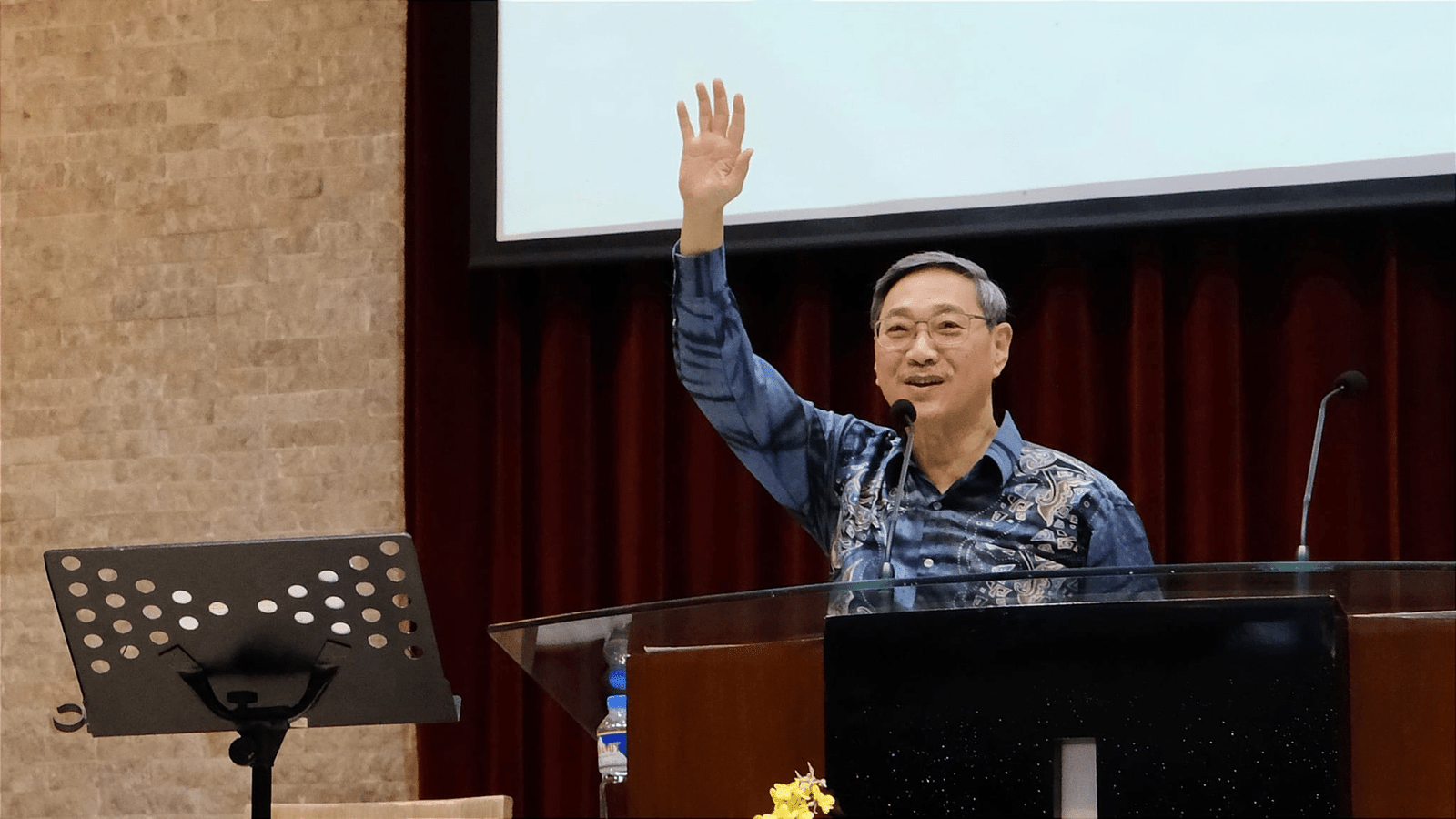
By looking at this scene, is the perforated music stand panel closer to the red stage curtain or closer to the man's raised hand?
the man's raised hand

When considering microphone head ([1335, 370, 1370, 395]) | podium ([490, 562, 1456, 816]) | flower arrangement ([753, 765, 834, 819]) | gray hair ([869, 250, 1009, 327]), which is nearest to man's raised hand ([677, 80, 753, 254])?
gray hair ([869, 250, 1009, 327])

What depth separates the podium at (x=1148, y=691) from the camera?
5.04 feet

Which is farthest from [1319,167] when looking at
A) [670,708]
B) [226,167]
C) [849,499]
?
[226,167]

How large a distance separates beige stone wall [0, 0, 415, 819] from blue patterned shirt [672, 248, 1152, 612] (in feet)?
4.07

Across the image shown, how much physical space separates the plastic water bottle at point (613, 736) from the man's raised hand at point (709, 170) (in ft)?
3.33

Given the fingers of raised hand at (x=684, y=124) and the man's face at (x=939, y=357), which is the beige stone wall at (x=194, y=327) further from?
the man's face at (x=939, y=357)

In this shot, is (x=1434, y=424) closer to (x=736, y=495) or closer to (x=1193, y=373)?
(x=1193, y=373)

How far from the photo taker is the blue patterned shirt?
2.68 meters

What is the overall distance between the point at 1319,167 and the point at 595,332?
5.52 ft

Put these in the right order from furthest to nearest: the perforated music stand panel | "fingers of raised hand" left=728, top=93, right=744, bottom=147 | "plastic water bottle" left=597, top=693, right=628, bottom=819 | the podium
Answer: "fingers of raised hand" left=728, top=93, right=744, bottom=147 < "plastic water bottle" left=597, top=693, right=628, bottom=819 < the perforated music stand panel < the podium

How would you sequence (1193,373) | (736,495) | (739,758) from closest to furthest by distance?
(739,758), (1193,373), (736,495)

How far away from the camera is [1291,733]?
1.54 meters

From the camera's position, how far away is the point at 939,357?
118 inches

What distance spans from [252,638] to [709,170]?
1439 millimetres
